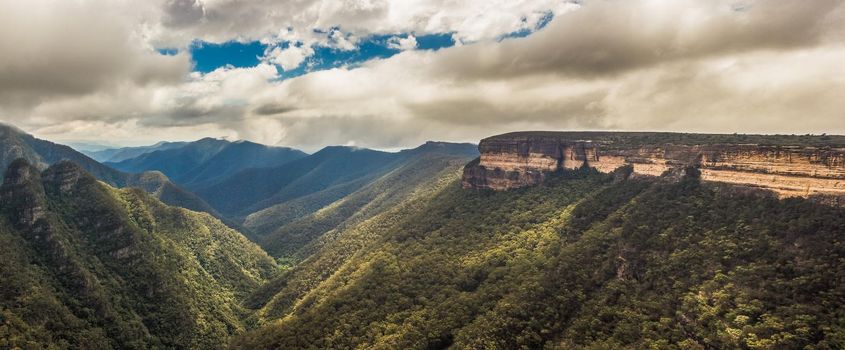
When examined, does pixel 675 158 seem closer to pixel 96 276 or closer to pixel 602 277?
pixel 602 277

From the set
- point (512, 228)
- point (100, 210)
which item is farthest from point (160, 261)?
point (512, 228)

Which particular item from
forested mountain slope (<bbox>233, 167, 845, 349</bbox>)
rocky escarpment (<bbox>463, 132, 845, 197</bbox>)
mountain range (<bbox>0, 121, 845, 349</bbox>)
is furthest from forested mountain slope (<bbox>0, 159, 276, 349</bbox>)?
rocky escarpment (<bbox>463, 132, 845, 197</bbox>)

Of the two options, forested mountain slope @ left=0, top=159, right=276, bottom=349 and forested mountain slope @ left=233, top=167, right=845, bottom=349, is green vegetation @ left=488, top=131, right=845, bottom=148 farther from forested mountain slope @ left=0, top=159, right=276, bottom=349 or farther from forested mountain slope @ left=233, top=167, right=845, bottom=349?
forested mountain slope @ left=0, top=159, right=276, bottom=349

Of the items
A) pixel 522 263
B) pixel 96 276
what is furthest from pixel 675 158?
pixel 96 276

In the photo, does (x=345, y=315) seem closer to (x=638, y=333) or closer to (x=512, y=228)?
(x=512, y=228)

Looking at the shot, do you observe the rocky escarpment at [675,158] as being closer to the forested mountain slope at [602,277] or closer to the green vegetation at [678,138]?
the green vegetation at [678,138]
